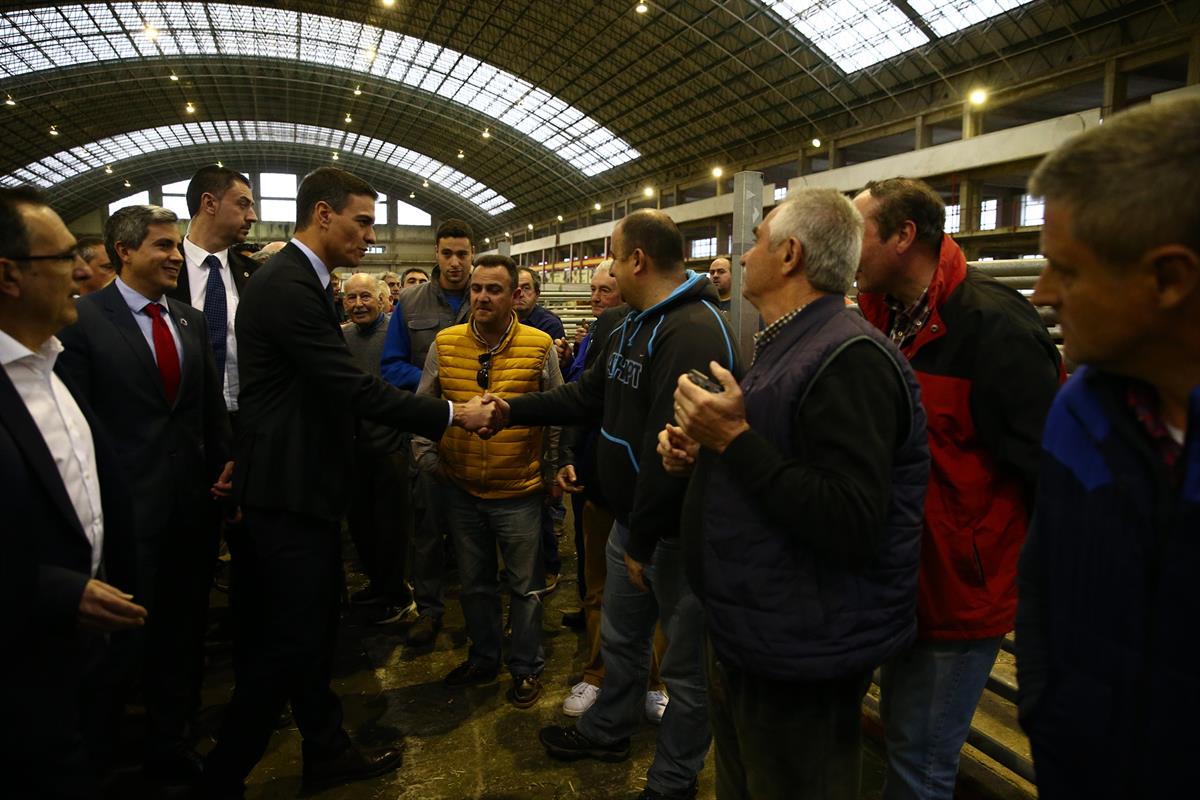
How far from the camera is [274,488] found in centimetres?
271

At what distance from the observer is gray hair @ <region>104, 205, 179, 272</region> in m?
3.10

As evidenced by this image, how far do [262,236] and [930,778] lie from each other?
5302 cm

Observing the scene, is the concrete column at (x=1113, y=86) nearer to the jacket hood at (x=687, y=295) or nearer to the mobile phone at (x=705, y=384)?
the jacket hood at (x=687, y=295)

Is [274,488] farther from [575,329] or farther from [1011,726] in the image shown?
[575,329]

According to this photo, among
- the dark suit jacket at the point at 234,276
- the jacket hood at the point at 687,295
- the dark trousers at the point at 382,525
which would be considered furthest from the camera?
the dark trousers at the point at 382,525

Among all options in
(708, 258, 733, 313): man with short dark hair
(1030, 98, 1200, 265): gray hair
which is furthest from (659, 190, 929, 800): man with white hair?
(708, 258, 733, 313): man with short dark hair

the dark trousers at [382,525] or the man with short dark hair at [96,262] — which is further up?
the man with short dark hair at [96,262]

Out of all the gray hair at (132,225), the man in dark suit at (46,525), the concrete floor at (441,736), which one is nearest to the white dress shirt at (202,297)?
the gray hair at (132,225)

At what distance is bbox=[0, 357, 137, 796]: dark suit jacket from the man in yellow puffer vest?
1956mm

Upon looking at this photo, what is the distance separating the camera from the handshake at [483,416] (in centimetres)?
333

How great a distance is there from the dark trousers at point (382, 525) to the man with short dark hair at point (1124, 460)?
14.5 ft

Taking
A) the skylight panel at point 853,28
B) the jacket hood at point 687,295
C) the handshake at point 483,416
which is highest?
the skylight panel at point 853,28

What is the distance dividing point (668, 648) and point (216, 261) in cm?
330

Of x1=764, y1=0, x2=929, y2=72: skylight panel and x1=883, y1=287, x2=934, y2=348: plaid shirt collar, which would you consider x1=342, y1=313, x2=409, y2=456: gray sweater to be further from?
x1=764, y1=0, x2=929, y2=72: skylight panel
